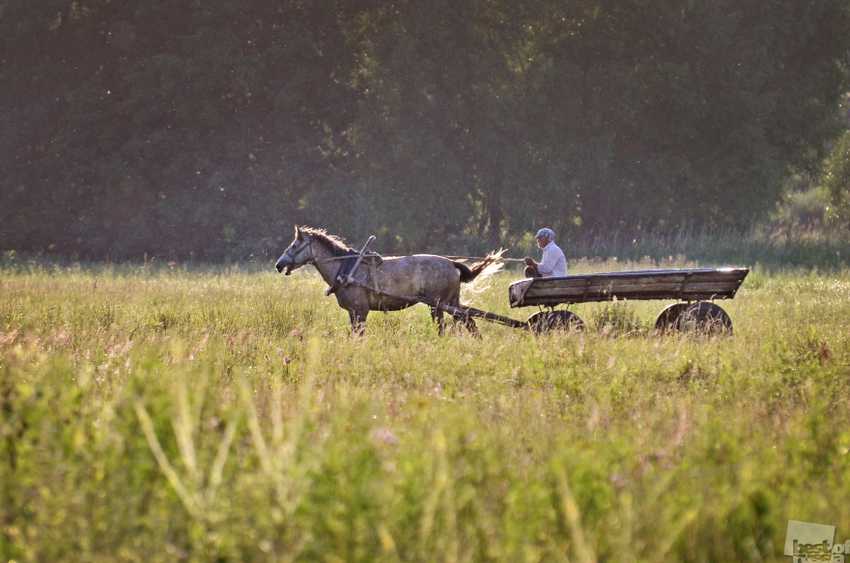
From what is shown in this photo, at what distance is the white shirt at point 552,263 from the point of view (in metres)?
14.2

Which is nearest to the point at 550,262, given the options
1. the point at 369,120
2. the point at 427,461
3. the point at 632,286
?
the point at 632,286

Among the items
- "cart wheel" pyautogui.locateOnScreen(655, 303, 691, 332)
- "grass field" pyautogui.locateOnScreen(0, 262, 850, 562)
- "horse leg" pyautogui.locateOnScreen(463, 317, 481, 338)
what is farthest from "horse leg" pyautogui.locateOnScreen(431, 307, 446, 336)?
"grass field" pyautogui.locateOnScreen(0, 262, 850, 562)

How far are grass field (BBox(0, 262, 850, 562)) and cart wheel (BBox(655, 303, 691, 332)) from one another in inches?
101

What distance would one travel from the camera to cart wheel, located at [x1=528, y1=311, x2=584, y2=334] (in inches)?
522

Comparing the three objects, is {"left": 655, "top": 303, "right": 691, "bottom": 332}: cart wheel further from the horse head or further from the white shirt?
the horse head

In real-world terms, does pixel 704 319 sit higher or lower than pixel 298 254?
lower

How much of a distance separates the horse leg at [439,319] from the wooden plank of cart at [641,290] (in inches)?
49.0

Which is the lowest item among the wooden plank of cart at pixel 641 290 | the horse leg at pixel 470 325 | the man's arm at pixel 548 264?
the horse leg at pixel 470 325

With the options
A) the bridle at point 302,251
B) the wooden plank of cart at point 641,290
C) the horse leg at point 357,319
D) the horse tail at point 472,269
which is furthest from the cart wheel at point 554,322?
the bridle at point 302,251

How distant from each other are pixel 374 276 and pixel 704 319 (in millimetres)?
3718

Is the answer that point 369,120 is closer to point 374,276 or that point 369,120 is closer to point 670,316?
point 374,276

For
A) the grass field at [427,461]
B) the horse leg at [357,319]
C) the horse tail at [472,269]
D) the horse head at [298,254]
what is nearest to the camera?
the grass field at [427,461]

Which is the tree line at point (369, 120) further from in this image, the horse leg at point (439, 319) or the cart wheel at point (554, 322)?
the cart wheel at point (554, 322)

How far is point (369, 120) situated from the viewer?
36750mm
